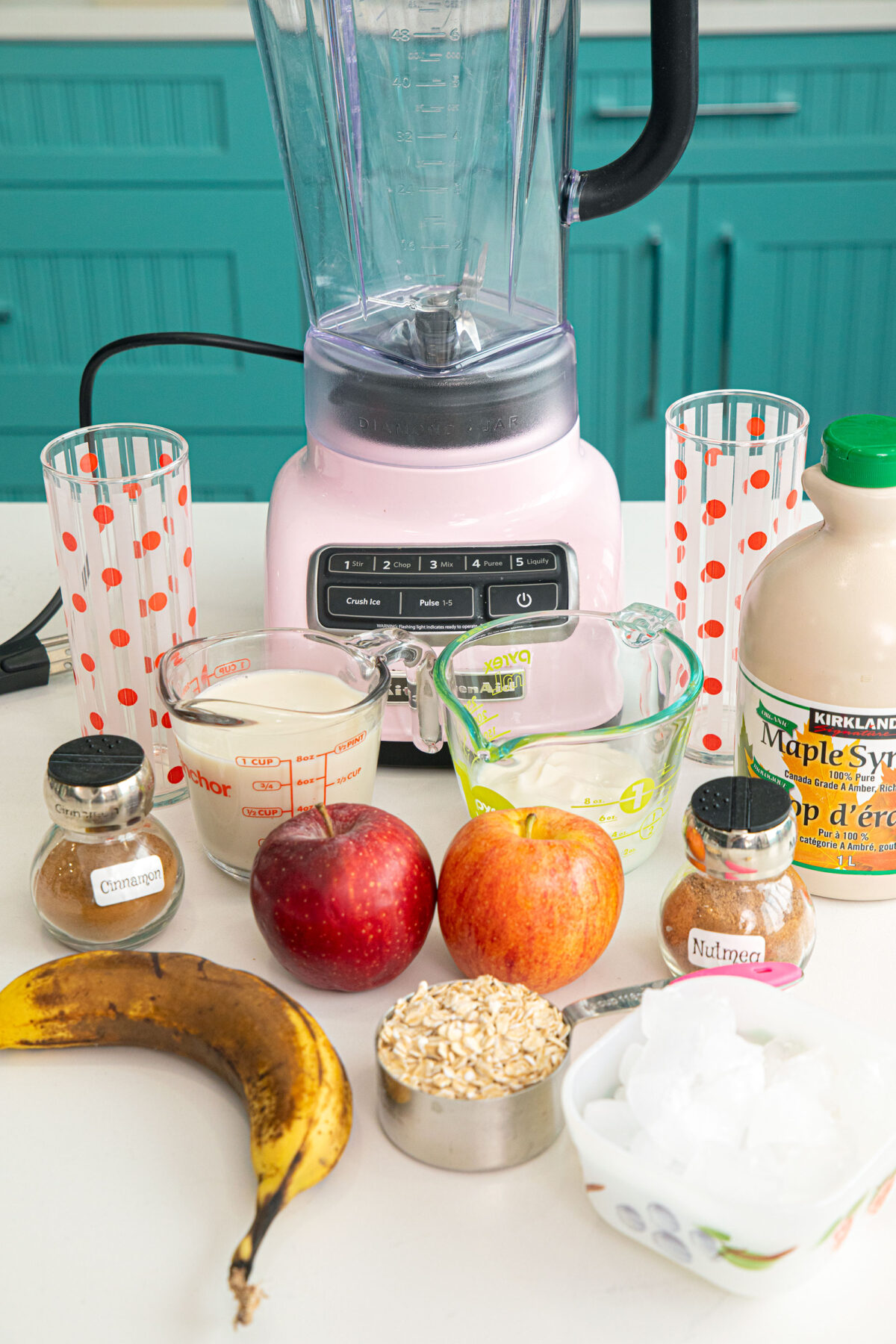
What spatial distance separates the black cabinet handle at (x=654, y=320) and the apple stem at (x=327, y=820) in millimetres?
1661

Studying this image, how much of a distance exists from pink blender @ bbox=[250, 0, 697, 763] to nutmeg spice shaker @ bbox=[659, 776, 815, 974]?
0.24m

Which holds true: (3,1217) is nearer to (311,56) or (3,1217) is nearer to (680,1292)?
(680,1292)

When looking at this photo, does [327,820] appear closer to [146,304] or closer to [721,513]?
[721,513]

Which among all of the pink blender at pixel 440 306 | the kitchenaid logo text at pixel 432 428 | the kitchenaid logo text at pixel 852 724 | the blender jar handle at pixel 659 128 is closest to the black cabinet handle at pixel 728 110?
the pink blender at pixel 440 306

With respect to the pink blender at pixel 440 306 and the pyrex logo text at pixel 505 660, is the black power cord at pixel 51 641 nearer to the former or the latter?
the pink blender at pixel 440 306

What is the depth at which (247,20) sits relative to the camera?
1.93 meters

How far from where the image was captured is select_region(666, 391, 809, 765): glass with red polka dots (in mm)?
809

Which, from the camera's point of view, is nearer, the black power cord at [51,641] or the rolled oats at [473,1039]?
the rolled oats at [473,1039]

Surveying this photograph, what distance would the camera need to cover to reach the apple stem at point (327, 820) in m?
0.65

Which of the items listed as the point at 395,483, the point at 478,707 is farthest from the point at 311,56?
the point at 478,707

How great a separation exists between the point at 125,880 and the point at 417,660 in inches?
8.8

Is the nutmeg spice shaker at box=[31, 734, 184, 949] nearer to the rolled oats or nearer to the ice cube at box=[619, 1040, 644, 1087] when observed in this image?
the rolled oats

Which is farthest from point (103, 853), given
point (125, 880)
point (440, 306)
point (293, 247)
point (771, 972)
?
point (293, 247)

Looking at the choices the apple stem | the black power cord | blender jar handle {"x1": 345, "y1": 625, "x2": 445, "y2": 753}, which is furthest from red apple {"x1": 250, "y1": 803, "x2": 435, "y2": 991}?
the black power cord
